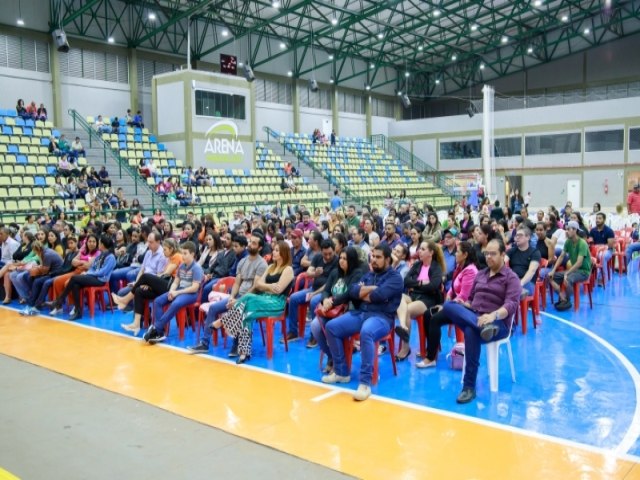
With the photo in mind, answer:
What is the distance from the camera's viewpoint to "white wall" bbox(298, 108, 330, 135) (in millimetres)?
29312

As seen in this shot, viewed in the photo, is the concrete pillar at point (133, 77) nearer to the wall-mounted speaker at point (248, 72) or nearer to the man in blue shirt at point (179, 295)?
the wall-mounted speaker at point (248, 72)

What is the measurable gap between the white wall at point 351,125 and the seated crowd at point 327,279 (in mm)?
22333

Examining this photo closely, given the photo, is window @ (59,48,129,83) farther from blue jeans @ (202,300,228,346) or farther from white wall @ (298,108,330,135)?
blue jeans @ (202,300,228,346)

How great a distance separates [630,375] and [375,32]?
972 inches

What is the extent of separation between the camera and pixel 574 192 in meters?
28.3

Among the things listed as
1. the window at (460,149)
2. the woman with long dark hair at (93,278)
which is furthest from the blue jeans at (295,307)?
the window at (460,149)

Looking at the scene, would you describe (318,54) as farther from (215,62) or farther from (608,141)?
(608,141)

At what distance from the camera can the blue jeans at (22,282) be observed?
28.2 ft

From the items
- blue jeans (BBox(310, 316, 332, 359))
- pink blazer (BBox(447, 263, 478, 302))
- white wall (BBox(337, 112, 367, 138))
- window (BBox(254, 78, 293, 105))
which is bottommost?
blue jeans (BBox(310, 316, 332, 359))

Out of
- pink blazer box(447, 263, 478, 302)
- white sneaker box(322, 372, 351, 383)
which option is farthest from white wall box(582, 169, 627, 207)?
white sneaker box(322, 372, 351, 383)

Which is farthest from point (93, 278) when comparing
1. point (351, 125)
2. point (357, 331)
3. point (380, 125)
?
point (380, 125)

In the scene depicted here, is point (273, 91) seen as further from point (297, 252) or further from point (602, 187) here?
point (297, 252)

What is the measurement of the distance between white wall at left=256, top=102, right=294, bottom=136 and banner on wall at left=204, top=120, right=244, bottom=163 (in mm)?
4733

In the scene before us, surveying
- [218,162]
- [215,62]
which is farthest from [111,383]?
[215,62]
